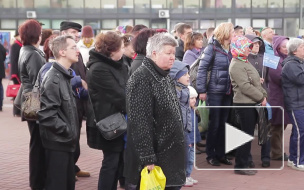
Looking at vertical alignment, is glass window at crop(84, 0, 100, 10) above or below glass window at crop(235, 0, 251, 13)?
above

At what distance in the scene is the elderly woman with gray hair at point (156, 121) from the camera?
4.82 metres

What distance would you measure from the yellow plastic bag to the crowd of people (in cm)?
7

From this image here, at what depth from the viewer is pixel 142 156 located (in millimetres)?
4793

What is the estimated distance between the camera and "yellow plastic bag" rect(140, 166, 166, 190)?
4.70 m

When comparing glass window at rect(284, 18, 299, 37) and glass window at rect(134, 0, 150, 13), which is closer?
glass window at rect(284, 18, 299, 37)

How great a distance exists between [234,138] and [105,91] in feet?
12.1

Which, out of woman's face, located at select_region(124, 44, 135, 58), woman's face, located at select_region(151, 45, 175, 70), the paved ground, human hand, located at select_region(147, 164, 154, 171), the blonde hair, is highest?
the blonde hair

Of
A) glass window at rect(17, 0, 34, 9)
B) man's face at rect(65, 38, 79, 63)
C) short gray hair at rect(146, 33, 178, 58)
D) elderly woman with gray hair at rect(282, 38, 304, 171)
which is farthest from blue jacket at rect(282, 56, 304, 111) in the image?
glass window at rect(17, 0, 34, 9)

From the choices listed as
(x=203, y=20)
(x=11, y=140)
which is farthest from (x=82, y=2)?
(x=11, y=140)

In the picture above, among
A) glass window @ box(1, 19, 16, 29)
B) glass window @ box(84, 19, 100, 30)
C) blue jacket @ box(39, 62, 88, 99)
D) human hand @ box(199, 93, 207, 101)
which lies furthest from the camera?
glass window @ box(1, 19, 16, 29)

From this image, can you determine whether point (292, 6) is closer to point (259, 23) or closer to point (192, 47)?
point (259, 23)

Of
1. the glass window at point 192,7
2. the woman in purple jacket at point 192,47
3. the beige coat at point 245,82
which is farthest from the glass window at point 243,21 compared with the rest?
the beige coat at point 245,82

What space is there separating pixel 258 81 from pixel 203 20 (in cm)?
2516

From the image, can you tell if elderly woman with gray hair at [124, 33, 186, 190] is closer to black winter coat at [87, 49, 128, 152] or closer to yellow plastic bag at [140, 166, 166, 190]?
yellow plastic bag at [140, 166, 166, 190]
